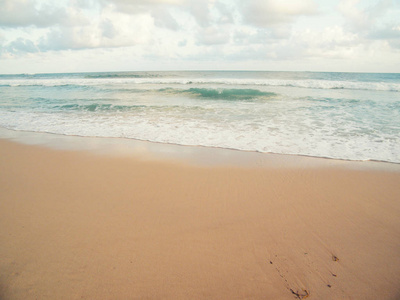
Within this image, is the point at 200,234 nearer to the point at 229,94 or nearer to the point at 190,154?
the point at 190,154

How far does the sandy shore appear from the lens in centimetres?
195

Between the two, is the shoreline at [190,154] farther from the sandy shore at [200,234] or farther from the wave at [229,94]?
the wave at [229,94]

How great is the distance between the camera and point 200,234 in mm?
2561

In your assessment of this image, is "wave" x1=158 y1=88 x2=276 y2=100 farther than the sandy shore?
Yes

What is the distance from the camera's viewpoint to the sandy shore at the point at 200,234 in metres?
1.95

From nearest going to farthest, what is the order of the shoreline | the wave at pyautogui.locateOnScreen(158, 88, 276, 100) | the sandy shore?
the sandy shore < the shoreline < the wave at pyautogui.locateOnScreen(158, 88, 276, 100)

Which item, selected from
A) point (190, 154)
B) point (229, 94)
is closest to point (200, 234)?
point (190, 154)

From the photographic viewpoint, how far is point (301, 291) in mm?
1893

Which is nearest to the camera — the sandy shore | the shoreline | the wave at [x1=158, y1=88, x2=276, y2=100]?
the sandy shore

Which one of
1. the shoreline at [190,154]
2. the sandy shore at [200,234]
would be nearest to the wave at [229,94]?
the shoreline at [190,154]

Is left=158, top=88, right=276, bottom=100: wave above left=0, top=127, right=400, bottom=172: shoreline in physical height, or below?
above

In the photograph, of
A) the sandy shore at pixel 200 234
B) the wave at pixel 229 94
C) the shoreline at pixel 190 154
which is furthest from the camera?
the wave at pixel 229 94

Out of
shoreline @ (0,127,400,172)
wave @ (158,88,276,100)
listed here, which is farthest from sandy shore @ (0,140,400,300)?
wave @ (158,88,276,100)

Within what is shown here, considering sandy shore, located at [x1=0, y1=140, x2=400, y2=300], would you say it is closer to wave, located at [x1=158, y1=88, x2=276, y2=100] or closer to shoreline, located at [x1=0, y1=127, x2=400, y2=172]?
shoreline, located at [x1=0, y1=127, x2=400, y2=172]
